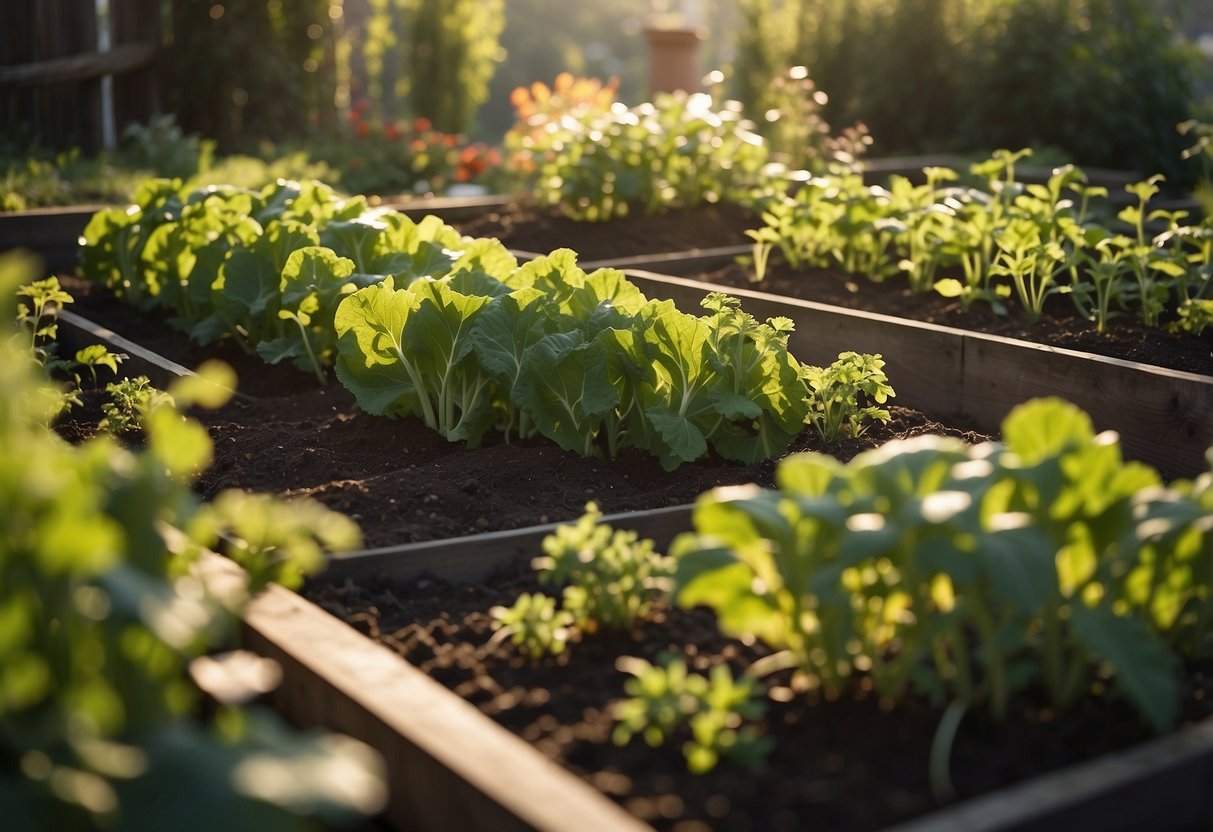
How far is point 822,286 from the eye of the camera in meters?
5.61

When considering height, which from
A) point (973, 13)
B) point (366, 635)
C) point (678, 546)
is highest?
point (973, 13)

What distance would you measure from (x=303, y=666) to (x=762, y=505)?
83cm

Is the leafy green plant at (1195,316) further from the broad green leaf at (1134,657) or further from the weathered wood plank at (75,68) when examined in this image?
the weathered wood plank at (75,68)

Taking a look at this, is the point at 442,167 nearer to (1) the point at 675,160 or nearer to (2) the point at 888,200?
(1) the point at 675,160

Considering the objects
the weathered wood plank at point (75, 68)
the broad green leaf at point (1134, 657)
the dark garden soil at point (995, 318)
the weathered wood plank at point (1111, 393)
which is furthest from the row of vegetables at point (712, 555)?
the weathered wood plank at point (75, 68)

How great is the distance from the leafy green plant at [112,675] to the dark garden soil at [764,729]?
1.90 feet

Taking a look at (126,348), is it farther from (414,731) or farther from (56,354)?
(414,731)

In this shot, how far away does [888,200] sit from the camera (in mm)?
5523

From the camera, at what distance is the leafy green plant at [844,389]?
3.59 metres

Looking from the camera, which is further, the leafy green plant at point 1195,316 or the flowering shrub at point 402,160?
the flowering shrub at point 402,160

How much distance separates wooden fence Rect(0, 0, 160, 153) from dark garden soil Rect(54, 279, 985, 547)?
587 cm

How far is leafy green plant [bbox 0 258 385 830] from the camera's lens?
4.80 feet

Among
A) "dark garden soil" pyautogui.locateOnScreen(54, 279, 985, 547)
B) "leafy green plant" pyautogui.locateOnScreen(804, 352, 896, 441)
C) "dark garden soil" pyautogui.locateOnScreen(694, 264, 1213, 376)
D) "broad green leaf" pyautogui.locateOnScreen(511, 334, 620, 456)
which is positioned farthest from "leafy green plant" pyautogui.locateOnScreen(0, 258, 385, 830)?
"dark garden soil" pyautogui.locateOnScreen(694, 264, 1213, 376)

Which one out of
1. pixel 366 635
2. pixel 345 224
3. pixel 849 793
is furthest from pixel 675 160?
pixel 849 793
